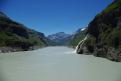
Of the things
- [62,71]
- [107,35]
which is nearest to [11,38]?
[107,35]

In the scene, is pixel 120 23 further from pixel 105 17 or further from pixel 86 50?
pixel 86 50

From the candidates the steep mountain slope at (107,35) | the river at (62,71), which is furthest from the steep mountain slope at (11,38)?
the river at (62,71)

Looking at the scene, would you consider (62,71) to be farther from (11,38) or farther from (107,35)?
(11,38)

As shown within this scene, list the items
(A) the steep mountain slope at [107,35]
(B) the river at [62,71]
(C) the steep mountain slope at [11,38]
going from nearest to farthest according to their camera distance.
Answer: (B) the river at [62,71] < (A) the steep mountain slope at [107,35] < (C) the steep mountain slope at [11,38]

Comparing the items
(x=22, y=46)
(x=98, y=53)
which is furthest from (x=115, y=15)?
(x=22, y=46)

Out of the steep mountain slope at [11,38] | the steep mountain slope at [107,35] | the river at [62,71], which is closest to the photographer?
the river at [62,71]

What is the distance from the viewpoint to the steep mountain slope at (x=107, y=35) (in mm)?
56562

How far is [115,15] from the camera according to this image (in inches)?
2726

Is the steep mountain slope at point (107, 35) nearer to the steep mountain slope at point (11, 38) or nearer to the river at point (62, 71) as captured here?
the river at point (62, 71)

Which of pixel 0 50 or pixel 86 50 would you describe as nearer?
pixel 86 50

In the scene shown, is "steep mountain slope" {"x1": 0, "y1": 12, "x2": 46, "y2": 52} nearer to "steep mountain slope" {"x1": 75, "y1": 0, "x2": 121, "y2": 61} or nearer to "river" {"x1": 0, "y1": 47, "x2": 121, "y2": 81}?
"steep mountain slope" {"x1": 75, "y1": 0, "x2": 121, "y2": 61}

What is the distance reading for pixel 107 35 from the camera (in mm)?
67938

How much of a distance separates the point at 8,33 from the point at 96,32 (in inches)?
3721

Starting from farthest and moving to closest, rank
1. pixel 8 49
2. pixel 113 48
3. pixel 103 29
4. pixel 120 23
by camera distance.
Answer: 1. pixel 8 49
2. pixel 103 29
3. pixel 120 23
4. pixel 113 48
